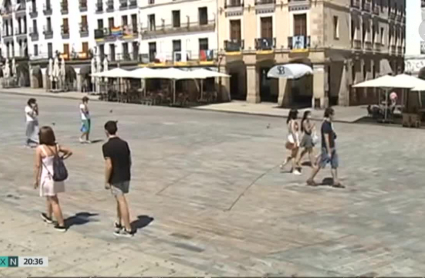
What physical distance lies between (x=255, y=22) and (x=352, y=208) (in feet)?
102

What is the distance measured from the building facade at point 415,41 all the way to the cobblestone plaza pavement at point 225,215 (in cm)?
1082

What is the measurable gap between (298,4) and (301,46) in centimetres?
276

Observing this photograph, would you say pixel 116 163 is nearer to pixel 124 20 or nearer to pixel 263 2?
pixel 263 2

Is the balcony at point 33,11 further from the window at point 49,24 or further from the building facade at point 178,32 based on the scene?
the building facade at point 178,32

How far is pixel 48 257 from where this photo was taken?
7.36m

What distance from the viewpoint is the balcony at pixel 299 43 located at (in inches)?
1486

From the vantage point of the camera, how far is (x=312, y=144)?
13.9 m

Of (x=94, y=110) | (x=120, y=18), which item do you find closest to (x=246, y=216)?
(x=94, y=110)

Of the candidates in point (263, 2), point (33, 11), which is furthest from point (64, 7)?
point (263, 2)

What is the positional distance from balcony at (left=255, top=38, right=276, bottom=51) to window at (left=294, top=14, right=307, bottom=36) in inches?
64.5

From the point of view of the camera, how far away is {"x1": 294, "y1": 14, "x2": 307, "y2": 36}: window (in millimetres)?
38156

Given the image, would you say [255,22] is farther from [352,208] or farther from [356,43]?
[352,208]

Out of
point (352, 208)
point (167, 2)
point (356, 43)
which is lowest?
point (352, 208)
